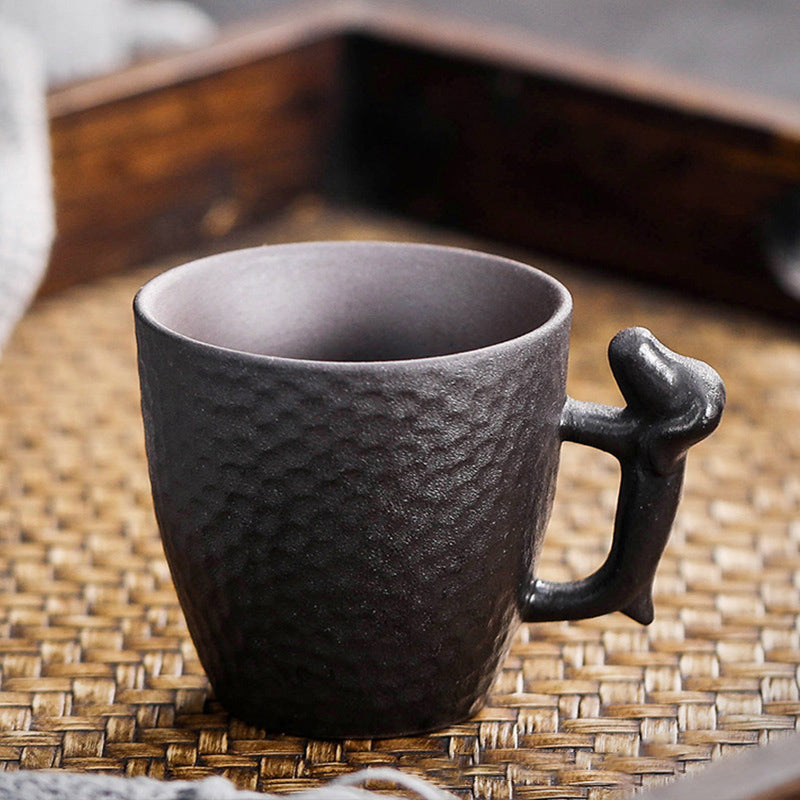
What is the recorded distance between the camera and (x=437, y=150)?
859 millimetres

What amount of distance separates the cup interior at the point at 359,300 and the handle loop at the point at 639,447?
4cm

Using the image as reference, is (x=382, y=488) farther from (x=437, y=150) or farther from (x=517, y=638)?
(x=437, y=150)

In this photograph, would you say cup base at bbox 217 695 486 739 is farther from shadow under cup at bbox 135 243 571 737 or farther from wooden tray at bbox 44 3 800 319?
wooden tray at bbox 44 3 800 319

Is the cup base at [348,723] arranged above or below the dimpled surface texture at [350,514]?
below

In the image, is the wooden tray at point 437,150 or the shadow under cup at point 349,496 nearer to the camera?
the shadow under cup at point 349,496

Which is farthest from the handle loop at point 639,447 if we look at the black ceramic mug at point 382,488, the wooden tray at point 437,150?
the wooden tray at point 437,150

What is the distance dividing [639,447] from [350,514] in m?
0.08

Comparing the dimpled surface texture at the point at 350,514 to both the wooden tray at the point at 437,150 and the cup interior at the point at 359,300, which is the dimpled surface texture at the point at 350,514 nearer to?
the cup interior at the point at 359,300

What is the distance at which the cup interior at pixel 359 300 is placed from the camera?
0.39m

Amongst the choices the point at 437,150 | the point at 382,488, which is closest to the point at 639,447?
the point at 382,488

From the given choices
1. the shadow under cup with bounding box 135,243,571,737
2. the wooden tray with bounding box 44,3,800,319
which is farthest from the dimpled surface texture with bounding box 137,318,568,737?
the wooden tray with bounding box 44,3,800,319

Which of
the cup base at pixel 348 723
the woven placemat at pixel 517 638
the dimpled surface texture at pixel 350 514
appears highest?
the dimpled surface texture at pixel 350 514

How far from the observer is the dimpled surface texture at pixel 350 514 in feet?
1.09

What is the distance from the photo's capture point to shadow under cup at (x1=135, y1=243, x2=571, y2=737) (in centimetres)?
→ 33
